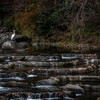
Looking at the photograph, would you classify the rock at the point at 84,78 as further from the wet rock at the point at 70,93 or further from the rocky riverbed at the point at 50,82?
the wet rock at the point at 70,93

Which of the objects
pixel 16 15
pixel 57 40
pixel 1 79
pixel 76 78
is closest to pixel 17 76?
pixel 1 79

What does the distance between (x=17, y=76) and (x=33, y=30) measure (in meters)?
14.4

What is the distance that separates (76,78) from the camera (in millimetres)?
7977

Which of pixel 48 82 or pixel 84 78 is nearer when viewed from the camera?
pixel 48 82

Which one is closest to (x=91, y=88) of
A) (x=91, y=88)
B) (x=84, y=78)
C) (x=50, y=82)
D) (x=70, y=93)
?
(x=91, y=88)

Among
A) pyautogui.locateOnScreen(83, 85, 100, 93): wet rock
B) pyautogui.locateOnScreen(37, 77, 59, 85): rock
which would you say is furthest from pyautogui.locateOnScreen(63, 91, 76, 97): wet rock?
pyautogui.locateOnScreen(37, 77, 59, 85): rock

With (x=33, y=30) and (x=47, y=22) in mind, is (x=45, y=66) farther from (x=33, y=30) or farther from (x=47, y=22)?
(x=33, y=30)

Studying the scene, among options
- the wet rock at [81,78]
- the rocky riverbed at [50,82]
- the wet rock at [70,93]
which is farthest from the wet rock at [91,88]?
the wet rock at [81,78]

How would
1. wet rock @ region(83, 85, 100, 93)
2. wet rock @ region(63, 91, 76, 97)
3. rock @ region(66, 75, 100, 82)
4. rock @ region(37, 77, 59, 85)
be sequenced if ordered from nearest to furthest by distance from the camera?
wet rock @ region(63, 91, 76, 97) < wet rock @ region(83, 85, 100, 93) < rock @ region(37, 77, 59, 85) < rock @ region(66, 75, 100, 82)

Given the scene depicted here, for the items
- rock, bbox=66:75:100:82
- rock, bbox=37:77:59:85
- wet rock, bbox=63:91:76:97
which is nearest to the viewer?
wet rock, bbox=63:91:76:97

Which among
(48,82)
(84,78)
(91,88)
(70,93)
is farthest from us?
(84,78)

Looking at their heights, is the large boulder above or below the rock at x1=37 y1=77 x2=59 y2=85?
below

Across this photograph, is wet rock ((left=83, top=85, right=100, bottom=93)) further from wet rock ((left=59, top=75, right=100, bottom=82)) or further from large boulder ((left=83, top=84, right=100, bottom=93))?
wet rock ((left=59, top=75, right=100, bottom=82))

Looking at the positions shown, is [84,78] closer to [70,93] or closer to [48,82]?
[48,82]
